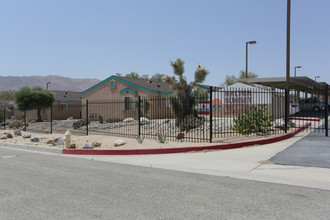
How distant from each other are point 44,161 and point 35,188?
369 centimetres

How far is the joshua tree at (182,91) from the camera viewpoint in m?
19.3

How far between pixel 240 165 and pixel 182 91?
12.5m

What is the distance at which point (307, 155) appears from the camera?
8828mm

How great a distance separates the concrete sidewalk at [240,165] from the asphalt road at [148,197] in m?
0.53

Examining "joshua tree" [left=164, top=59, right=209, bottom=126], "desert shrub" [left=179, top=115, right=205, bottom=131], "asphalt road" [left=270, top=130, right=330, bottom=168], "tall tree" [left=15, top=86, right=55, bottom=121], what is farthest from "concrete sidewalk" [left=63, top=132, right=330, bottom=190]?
"tall tree" [left=15, top=86, right=55, bottom=121]

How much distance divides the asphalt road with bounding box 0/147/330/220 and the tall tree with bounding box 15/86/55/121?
3026 cm

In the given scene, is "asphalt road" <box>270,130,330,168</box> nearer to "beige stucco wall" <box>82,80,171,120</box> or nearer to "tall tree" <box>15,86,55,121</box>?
"beige stucco wall" <box>82,80,171,120</box>

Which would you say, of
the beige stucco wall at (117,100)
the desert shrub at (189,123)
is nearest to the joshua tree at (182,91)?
the desert shrub at (189,123)

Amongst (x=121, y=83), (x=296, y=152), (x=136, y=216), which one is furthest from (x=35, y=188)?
(x=121, y=83)

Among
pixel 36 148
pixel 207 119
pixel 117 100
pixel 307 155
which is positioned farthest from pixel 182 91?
pixel 307 155

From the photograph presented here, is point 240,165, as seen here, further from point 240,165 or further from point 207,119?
point 207,119

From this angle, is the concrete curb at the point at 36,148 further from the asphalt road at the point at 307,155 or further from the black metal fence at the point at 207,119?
the asphalt road at the point at 307,155

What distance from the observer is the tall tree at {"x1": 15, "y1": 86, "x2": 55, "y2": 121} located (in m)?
34.9

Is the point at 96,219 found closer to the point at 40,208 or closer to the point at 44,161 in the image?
the point at 40,208
